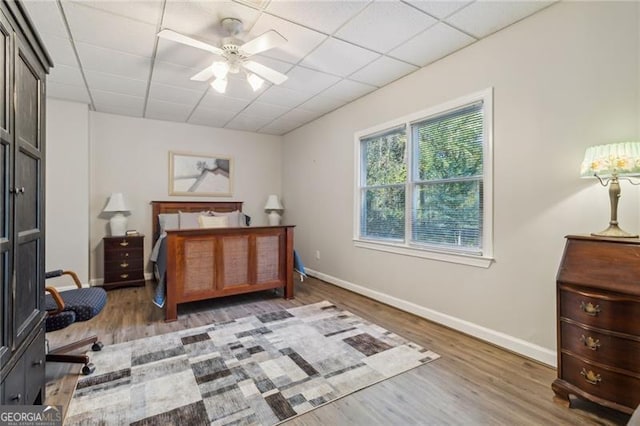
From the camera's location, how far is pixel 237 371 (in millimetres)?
2133

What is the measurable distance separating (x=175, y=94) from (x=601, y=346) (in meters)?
4.48

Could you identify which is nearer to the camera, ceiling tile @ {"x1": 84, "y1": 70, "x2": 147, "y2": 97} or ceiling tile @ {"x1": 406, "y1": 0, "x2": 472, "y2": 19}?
ceiling tile @ {"x1": 406, "y1": 0, "x2": 472, "y2": 19}

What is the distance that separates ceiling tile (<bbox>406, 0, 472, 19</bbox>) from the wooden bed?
261cm

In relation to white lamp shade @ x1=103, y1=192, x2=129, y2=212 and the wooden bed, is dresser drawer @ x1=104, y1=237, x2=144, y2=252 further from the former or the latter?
the wooden bed

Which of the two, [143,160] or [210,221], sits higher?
[143,160]

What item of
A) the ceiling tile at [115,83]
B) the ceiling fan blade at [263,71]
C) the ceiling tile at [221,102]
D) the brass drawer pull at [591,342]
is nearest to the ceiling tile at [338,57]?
the ceiling fan blade at [263,71]

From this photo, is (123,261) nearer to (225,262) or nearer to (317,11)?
(225,262)

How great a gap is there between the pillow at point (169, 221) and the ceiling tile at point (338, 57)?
306 centimetres

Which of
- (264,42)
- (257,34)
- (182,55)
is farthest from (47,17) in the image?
(264,42)

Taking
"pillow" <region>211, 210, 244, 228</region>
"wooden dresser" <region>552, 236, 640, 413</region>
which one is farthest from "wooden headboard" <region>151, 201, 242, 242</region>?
"wooden dresser" <region>552, 236, 640, 413</region>

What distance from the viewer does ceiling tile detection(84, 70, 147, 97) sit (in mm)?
3305

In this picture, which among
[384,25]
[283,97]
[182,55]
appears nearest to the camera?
[384,25]

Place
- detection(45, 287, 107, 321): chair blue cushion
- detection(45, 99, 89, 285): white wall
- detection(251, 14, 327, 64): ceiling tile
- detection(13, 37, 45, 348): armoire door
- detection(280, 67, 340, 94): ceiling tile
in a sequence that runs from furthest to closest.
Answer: detection(45, 99, 89, 285): white wall → detection(280, 67, 340, 94): ceiling tile → detection(251, 14, 327, 64): ceiling tile → detection(45, 287, 107, 321): chair blue cushion → detection(13, 37, 45, 348): armoire door

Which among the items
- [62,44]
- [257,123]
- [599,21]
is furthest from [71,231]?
[599,21]
